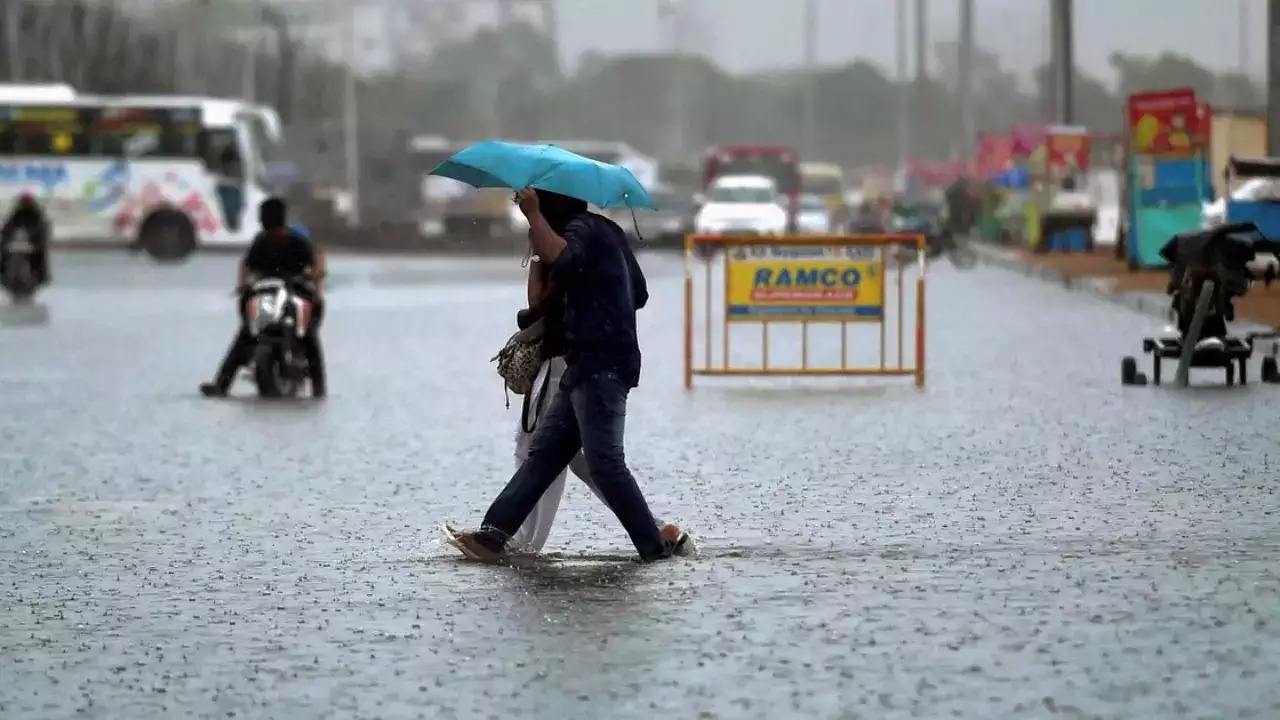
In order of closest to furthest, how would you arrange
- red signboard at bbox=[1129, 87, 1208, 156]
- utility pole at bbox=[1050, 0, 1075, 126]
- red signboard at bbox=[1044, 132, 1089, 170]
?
red signboard at bbox=[1129, 87, 1208, 156] → red signboard at bbox=[1044, 132, 1089, 170] → utility pole at bbox=[1050, 0, 1075, 126]

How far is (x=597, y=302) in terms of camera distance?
32.4 ft

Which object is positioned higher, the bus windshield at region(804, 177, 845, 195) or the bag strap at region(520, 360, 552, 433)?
the bag strap at region(520, 360, 552, 433)

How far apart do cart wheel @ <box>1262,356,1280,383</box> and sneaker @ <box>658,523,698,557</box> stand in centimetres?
961

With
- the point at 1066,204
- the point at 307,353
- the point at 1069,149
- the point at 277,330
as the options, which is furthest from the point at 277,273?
the point at 1066,204

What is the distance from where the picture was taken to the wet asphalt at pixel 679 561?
751 cm

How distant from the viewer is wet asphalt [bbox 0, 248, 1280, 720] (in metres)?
7.51

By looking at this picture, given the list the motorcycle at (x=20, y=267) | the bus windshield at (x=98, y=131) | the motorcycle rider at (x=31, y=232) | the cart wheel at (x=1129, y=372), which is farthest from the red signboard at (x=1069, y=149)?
Answer: the cart wheel at (x=1129, y=372)

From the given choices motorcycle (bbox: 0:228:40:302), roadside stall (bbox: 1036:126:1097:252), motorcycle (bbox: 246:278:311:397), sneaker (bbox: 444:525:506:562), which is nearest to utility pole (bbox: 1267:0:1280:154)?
motorcycle (bbox: 0:228:40:302)

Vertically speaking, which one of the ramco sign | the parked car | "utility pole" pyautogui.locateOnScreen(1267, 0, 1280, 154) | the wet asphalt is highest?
"utility pole" pyautogui.locateOnScreen(1267, 0, 1280, 154)

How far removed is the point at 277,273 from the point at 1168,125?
67.0ft

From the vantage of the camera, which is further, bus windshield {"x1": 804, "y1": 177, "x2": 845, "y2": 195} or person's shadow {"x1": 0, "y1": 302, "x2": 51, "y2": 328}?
bus windshield {"x1": 804, "y1": 177, "x2": 845, "y2": 195}

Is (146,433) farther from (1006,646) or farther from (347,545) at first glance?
(1006,646)

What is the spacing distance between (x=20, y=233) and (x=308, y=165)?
59.4 metres

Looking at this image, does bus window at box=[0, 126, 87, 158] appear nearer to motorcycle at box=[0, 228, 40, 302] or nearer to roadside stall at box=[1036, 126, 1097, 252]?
roadside stall at box=[1036, 126, 1097, 252]
